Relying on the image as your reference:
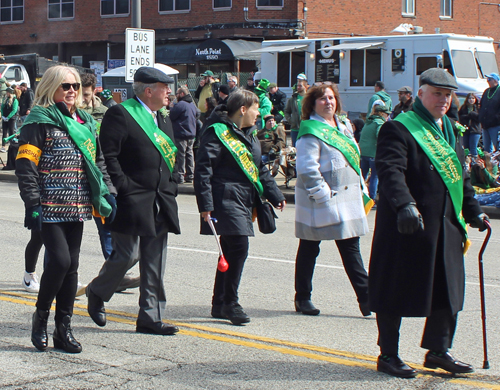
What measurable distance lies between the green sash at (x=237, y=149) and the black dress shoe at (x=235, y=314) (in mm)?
917

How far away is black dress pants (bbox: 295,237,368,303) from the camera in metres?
5.98

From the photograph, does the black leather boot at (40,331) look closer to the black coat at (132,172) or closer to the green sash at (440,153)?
the black coat at (132,172)

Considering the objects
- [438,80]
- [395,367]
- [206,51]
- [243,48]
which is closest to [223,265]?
[395,367]

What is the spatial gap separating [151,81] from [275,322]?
1.97 meters

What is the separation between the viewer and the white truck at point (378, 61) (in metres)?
21.8

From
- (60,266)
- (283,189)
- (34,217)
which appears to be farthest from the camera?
(283,189)

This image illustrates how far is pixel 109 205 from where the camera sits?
16.3 feet

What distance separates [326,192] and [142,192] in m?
1.38

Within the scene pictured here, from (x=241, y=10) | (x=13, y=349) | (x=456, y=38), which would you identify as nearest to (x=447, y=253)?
(x=13, y=349)

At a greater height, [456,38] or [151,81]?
[456,38]

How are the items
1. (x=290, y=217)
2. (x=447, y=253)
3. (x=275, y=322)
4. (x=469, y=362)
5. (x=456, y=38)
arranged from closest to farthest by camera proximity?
(x=447, y=253) → (x=469, y=362) → (x=275, y=322) → (x=290, y=217) → (x=456, y=38)

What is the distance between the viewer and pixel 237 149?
572 cm

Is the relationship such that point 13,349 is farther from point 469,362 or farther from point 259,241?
point 259,241

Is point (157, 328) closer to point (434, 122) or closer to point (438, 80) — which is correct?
point (434, 122)
